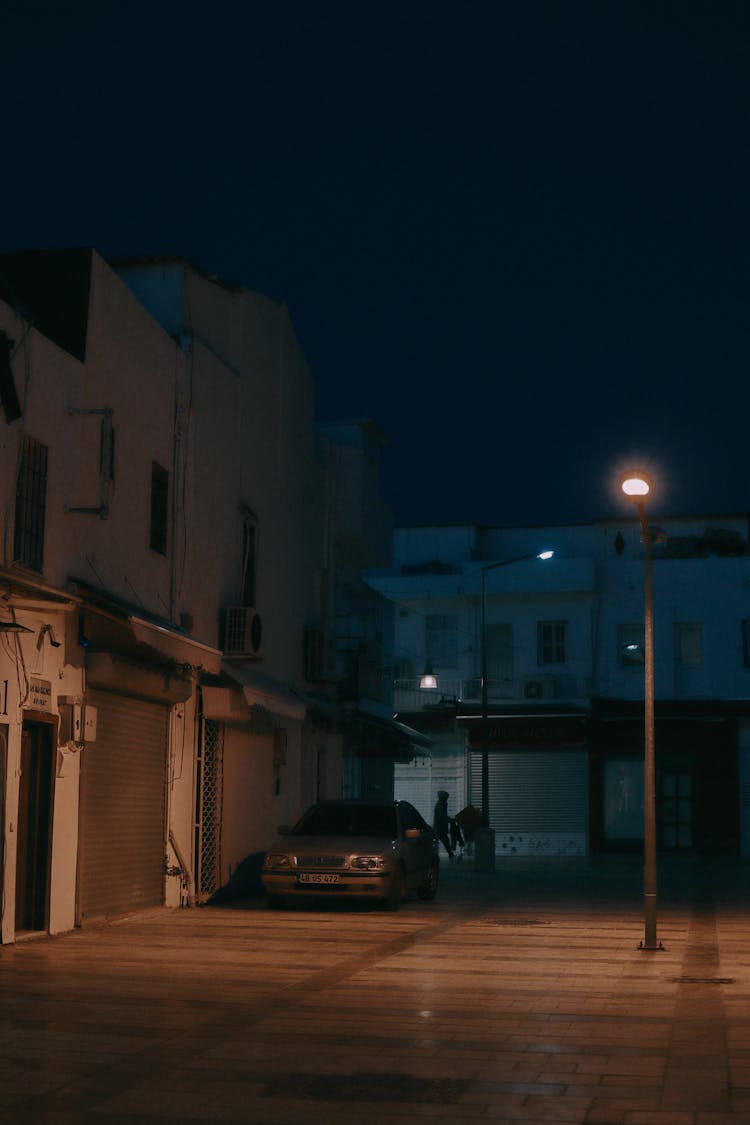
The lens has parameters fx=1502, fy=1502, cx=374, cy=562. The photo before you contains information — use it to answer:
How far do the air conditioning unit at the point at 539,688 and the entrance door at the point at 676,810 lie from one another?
4479 mm

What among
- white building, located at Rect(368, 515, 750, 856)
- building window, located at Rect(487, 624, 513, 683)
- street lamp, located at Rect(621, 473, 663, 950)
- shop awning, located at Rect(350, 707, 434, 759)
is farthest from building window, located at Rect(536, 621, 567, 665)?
street lamp, located at Rect(621, 473, 663, 950)

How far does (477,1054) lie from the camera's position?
948 centimetres

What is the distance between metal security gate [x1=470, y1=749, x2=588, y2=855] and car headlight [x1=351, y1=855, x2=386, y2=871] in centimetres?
2714

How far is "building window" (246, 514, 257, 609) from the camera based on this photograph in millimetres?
25547

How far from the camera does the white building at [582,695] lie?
1882 inches

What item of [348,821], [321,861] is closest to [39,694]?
[321,861]

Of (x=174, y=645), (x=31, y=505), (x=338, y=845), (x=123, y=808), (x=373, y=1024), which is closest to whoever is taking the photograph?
(x=373, y=1024)

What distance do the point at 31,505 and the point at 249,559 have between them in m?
9.59

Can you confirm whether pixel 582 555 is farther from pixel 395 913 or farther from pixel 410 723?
pixel 395 913

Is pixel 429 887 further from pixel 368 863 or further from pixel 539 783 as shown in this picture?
pixel 539 783

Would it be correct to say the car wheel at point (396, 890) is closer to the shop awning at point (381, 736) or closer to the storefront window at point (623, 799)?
the shop awning at point (381, 736)

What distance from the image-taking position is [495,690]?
5025 centimetres

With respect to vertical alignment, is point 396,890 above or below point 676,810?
below

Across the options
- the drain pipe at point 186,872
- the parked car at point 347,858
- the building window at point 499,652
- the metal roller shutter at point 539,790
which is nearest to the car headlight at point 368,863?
the parked car at point 347,858
